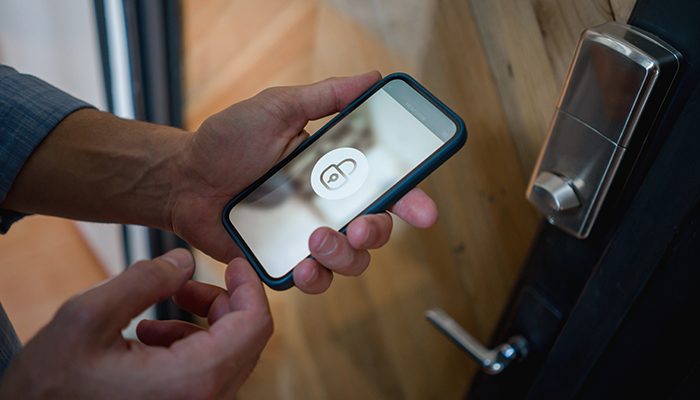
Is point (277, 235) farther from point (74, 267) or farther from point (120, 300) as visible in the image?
point (74, 267)

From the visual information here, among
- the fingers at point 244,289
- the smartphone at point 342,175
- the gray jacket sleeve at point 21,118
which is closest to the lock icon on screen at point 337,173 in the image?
the smartphone at point 342,175

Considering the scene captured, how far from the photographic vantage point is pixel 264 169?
57 cm

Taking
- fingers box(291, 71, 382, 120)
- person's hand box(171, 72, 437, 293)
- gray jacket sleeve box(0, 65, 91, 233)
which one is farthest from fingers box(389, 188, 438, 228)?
gray jacket sleeve box(0, 65, 91, 233)

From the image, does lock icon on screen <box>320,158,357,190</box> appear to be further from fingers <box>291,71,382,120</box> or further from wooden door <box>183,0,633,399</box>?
wooden door <box>183,0,633,399</box>

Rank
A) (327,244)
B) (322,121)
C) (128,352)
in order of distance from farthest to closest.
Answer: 1. (322,121)
2. (327,244)
3. (128,352)

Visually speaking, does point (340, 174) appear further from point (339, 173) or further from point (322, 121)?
point (322, 121)

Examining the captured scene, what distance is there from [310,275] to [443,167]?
0.27 meters

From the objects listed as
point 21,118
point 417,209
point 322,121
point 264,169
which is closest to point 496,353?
point 417,209

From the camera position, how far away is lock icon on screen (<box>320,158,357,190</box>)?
1.77 ft

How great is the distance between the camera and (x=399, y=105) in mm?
541

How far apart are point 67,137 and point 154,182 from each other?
0.09 m

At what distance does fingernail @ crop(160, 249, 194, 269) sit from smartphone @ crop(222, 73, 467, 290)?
0.10m

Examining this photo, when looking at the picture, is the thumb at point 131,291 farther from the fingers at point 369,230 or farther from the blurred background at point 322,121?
the blurred background at point 322,121

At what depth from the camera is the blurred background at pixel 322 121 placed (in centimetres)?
58
